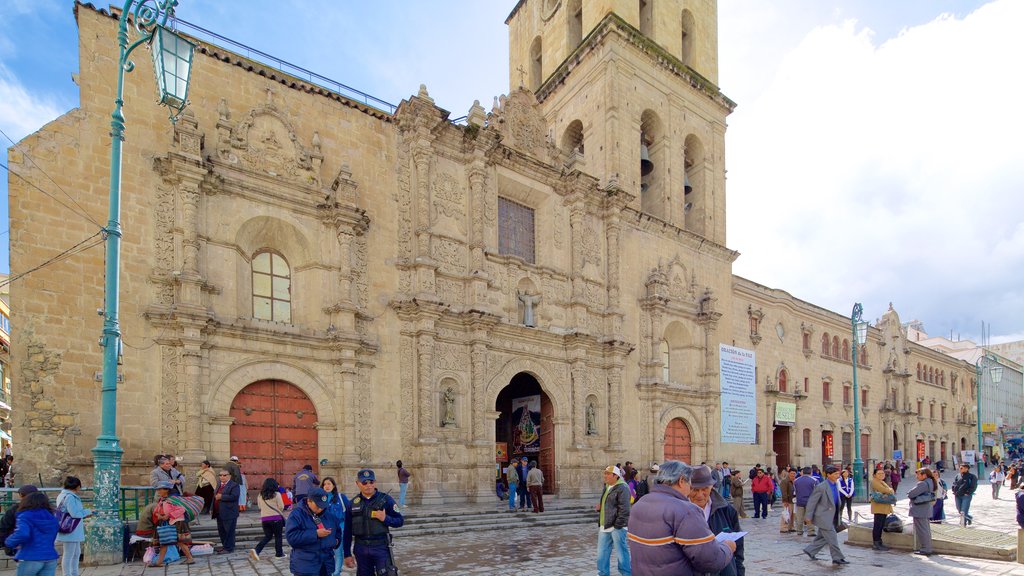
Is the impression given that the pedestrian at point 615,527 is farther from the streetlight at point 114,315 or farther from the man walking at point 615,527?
the streetlight at point 114,315

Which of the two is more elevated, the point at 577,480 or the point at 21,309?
the point at 21,309

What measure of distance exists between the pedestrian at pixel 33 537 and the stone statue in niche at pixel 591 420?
16.3m

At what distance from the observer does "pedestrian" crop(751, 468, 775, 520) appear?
1683 cm

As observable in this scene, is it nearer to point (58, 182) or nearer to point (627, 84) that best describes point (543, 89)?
point (627, 84)

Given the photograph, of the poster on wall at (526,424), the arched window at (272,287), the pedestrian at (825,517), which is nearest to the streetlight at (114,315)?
the arched window at (272,287)

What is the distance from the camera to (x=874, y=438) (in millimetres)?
37250

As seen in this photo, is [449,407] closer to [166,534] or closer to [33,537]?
[166,534]

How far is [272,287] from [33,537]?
32.6 feet


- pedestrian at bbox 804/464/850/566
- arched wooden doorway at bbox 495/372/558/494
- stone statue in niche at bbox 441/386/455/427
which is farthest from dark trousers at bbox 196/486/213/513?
arched wooden doorway at bbox 495/372/558/494

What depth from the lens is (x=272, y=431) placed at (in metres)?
14.8

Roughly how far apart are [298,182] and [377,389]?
568cm

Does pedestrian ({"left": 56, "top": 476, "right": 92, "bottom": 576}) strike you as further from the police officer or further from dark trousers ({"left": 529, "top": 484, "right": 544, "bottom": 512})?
dark trousers ({"left": 529, "top": 484, "right": 544, "bottom": 512})

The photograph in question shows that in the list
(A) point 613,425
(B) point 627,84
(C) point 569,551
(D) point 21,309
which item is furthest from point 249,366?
(B) point 627,84

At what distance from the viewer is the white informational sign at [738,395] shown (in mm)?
26156
